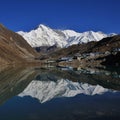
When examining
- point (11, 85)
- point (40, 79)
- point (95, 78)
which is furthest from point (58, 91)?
point (40, 79)

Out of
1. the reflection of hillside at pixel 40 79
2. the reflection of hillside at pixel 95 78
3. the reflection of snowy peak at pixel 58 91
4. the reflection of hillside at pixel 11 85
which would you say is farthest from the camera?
the reflection of hillside at pixel 95 78

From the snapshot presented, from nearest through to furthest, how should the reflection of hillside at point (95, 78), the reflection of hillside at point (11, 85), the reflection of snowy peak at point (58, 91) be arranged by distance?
the reflection of snowy peak at point (58, 91)
the reflection of hillside at point (11, 85)
the reflection of hillside at point (95, 78)

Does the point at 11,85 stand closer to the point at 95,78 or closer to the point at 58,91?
the point at 58,91

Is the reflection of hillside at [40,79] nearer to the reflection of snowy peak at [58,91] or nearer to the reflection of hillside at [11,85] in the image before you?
the reflection of hillside at [11,85]

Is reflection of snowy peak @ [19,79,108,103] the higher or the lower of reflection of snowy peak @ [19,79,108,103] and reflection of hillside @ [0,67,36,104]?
the lower

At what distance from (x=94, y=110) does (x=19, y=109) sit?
28.7 feet

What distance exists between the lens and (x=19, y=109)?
36.0m

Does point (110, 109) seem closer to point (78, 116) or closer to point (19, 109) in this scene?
point (78, 116)

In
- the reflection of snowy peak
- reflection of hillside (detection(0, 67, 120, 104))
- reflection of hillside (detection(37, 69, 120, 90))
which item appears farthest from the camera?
reflection of hillside (detection(37, 69, 120, 90))

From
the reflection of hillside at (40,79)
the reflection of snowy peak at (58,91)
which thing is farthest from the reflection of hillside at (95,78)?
the reflection of snowy peak at (58,91)

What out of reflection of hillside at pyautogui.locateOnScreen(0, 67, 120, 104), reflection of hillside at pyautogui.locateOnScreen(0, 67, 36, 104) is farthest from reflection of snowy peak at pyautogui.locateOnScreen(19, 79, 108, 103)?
reflection of hillside at pyautogui.locateOnScreen(0, 67, 120, 104)

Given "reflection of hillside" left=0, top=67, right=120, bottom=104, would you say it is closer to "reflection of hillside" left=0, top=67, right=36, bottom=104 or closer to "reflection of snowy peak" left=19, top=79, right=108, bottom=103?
"reflection of hillside" left=0, top=67, right=36, bottom=104

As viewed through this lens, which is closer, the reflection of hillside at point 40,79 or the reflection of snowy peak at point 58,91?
the reflection of snowy peak at point 58,91

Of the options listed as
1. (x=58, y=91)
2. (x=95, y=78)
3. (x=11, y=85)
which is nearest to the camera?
(x=58, y=91)
